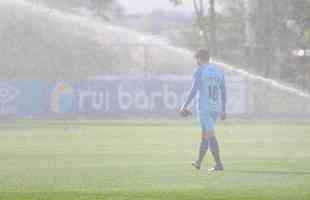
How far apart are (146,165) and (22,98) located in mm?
20647

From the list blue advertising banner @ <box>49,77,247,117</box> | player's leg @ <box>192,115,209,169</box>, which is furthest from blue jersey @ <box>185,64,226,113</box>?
blue advertising banner @ <box>49,77,247,117</box>

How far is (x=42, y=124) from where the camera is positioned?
32.2 meters

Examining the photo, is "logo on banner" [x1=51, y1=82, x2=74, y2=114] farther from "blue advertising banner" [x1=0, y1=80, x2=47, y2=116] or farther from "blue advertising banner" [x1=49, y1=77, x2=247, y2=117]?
"blue advertising banner" [x1=0, y1=80, x2=47, y2=116]

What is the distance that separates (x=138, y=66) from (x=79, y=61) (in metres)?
3.39

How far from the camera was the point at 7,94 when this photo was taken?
36.2 metres

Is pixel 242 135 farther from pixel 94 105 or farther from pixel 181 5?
pixel 181 5

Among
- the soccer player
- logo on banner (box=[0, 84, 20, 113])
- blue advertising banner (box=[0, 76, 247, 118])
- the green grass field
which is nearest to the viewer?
the green grass field

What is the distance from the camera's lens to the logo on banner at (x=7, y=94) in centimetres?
3612

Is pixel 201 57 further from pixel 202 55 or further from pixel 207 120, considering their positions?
pixel 207 120

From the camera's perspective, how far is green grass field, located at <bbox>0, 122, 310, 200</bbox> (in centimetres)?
1212

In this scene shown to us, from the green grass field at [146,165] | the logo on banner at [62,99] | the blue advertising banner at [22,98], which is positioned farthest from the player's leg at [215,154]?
the logo on banner at [62,99]

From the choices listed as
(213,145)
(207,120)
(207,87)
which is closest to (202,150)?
(213,145)

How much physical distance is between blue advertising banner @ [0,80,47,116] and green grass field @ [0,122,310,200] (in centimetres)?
801

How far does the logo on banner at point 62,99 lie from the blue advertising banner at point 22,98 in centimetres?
34
